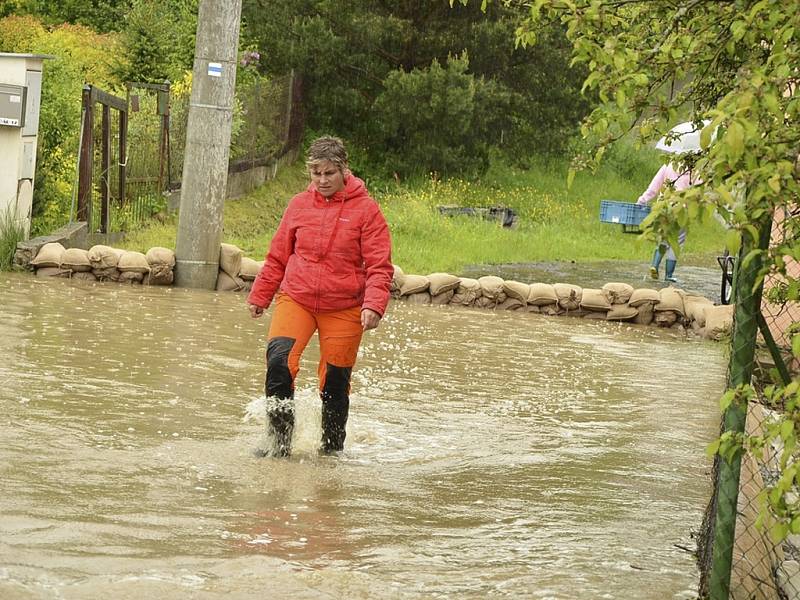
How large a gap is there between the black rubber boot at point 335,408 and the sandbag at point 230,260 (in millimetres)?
7820

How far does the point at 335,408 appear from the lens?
8133 mm

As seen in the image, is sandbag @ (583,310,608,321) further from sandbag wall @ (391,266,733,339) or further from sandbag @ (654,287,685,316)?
sandbag @ (654,287,685,316)

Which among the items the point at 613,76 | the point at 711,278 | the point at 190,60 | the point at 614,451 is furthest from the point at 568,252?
the point at 613,76

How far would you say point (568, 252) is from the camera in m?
23.9

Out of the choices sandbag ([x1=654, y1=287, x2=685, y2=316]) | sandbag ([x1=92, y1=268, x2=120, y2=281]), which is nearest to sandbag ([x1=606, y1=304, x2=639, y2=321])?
sandbag ([x1=654, y1=287, x2=685, y2=316])

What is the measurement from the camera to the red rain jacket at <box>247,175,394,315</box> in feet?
25.9

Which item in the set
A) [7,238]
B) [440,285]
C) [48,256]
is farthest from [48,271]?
[440,285]

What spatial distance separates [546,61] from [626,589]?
78.3 ft

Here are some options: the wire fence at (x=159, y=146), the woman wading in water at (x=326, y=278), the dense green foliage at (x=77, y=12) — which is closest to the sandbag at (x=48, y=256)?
the wire fence at (x=159, y=146)

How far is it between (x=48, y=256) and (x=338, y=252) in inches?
310

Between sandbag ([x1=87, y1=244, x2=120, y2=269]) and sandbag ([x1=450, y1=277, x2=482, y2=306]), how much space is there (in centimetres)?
379

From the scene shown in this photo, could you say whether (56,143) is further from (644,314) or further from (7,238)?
(644,314)

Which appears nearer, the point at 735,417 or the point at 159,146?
the point at 735,417

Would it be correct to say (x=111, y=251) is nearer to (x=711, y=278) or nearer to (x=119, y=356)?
(x=119, y=356)
